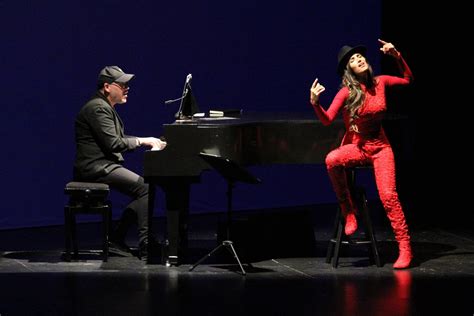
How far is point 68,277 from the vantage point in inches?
292

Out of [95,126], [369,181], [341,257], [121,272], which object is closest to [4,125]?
[95,126]

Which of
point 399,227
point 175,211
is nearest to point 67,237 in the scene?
point 175,211

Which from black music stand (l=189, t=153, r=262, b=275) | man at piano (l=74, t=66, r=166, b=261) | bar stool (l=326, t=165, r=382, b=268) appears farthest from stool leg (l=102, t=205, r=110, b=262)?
bar stool (l=326, t=165, r=382, b=268)

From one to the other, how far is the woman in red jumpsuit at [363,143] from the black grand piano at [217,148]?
0.67 feet

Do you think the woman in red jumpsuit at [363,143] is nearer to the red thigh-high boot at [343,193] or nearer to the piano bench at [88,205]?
the red thigh-high boot at [343,193]

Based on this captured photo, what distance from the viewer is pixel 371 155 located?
7789mm

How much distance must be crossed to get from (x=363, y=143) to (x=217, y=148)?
96cm

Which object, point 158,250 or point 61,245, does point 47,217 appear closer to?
point 61,245

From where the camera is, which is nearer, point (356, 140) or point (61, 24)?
point (356, 140)

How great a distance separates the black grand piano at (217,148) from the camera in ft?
25.0

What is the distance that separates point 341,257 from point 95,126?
1.90m

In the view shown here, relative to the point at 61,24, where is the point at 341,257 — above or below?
below

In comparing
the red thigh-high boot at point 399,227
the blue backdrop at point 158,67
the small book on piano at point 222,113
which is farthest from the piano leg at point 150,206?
the blue backdrop at point 158,67

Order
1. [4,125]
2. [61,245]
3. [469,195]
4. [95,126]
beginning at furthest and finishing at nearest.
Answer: [469,195] → [4,125] → [61,245] → [95,126]
